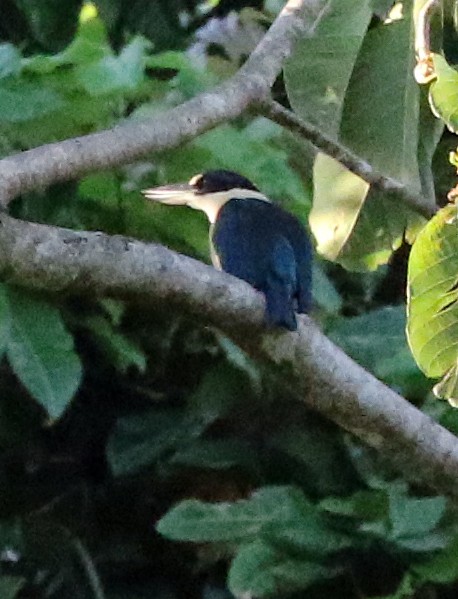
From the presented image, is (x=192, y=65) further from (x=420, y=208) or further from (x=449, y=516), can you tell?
(x=449, y=516)

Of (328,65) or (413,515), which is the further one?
(413,515)

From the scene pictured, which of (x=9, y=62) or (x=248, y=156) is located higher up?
(x=9, y=62)

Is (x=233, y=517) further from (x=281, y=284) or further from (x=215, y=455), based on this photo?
(x=281, y=284)

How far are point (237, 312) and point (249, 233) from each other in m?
0.72

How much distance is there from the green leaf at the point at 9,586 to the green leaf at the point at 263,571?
1.15 feet

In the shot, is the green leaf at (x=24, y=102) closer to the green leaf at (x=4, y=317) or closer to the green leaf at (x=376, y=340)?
the green leaf at (x=4, y=317)

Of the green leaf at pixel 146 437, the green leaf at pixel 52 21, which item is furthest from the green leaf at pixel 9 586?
the green leaf at pixel 52 21

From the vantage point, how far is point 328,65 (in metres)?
1.70

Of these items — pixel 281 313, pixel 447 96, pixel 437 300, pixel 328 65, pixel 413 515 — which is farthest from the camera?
pixel 413 515

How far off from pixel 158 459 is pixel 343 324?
15.2 inches

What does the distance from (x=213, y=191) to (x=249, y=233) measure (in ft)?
0.36

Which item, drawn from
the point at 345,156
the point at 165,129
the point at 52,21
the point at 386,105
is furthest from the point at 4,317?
the point at 52,21

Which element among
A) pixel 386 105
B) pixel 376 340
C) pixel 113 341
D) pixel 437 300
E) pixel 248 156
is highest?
pixel 437 300

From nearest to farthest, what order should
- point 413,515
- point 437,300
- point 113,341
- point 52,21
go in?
point 437,300
point 113,341
point 413,515
point 52,21
